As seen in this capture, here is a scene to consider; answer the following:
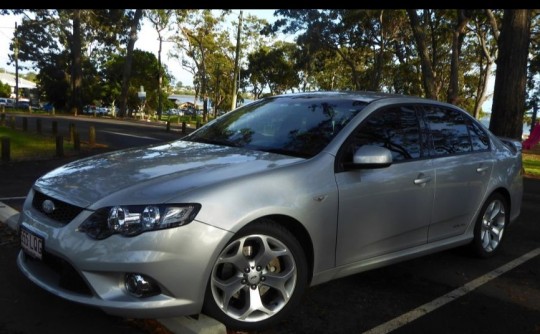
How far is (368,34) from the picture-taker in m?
33.6

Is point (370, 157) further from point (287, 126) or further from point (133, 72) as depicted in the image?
point (133, 72)

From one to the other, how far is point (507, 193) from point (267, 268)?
318cm

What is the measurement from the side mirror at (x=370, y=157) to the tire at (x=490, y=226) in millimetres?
1856

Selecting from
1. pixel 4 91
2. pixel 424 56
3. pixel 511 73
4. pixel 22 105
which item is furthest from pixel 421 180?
pixel 4 91

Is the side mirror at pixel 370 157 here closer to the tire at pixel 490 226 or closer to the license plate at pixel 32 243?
the tire at pixel 490 226

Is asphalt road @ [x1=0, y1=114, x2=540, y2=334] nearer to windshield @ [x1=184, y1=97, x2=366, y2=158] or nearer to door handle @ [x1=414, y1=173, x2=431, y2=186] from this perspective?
door handle @ [x1=414, y1=173, x2=431, y2=186]

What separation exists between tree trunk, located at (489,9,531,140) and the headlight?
10.9m

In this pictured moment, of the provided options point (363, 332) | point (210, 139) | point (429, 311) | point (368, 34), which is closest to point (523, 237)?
point (429, 311)

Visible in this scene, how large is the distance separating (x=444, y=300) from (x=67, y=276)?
2.76 meters

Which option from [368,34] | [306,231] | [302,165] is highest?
[368,34]

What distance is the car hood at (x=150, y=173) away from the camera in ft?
9.90

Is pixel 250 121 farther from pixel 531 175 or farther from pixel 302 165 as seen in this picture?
pixel 531 175

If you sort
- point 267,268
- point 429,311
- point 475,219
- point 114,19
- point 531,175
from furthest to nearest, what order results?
point 114,19
point 531,175
point 475,219
point 429,311
point 267,268

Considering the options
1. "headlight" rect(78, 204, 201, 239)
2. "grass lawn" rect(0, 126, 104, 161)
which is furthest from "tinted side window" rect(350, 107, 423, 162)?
"grass lawn" rect(0, 126, 104, 161)
